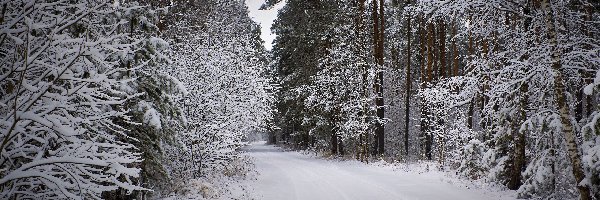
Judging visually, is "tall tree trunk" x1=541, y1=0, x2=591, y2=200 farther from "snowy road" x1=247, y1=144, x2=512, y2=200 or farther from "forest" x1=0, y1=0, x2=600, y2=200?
"snowy road" x1=247, y1=144, x2=512, y2=200

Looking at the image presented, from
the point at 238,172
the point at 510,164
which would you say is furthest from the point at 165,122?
the point at 510,164

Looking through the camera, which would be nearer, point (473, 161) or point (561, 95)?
point (561, 95)

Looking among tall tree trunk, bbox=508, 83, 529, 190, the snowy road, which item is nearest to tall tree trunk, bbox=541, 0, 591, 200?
the snowy road

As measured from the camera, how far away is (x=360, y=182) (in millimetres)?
12859

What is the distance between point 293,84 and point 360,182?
18.5 meters

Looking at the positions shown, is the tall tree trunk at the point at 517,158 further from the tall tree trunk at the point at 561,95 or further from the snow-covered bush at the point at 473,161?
the tall tree trunk at the point at 561,95

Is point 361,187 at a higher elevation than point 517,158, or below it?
below

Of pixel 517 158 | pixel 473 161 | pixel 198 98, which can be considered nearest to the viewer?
pixel 517 158

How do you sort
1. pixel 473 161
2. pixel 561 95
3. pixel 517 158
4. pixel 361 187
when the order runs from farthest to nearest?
pixel 473 161 < pixel 361 187 < pixel 517 158 < pixel 561 95

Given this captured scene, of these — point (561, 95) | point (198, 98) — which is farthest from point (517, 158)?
point (198, 98)

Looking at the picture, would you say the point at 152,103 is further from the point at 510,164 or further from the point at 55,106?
the point at 510,164

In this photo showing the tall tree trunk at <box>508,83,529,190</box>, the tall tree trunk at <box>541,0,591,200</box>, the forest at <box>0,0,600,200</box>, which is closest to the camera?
the forest at <box>0,0,600,200</box>

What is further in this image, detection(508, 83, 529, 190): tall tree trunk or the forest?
detection(508, 83, 529, 190): tall tree trunk

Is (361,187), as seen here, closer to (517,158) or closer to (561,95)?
(517,158)
